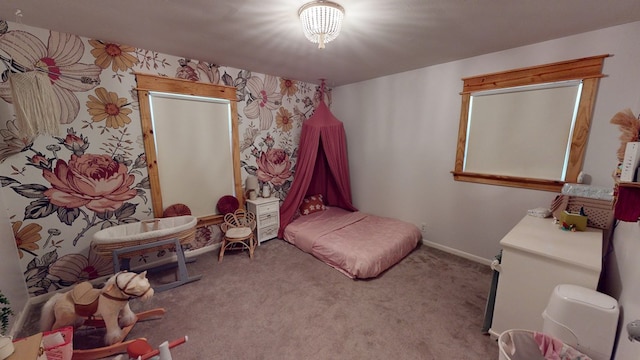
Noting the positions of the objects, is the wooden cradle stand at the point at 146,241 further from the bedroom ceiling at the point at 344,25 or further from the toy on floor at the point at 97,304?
the bedroom ceiling at the point at 344,25

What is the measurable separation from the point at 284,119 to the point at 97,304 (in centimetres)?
294

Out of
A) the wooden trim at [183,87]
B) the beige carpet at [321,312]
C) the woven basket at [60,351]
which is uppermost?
the wooden trim at [183,87]

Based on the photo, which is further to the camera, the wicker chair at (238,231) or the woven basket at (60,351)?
the wicker chair at (238,231)

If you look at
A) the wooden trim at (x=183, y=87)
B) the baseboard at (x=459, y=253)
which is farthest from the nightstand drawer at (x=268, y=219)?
the baseboard at (x=459, y=253)

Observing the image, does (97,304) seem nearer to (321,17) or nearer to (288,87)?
(321,17)

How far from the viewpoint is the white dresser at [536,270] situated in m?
1.42

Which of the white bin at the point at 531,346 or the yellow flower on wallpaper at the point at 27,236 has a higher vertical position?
the yellow flower on wallpaper at the point at 27,236

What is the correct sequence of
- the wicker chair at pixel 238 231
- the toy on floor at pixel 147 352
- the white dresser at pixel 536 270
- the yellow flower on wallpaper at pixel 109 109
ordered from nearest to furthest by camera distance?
1. the toy on floor at pixel 147 352
2. the white dresser at pixel 536 270
3. the yellow flower on wallpaper at pixel 109 109
4. the wicker chair at pixel 238 231

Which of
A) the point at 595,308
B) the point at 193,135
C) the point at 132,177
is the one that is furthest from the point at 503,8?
the point at 132,177

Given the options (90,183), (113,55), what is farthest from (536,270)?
(113,55)

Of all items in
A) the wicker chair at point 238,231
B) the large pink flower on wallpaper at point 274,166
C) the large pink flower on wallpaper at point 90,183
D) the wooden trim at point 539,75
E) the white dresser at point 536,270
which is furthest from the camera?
the large pink flower on wallpaper at point 274,166

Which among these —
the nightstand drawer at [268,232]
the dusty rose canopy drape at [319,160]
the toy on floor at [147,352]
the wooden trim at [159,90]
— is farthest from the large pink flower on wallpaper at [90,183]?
the dusty rose canopy drape at [319,160]

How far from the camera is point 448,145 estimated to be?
295 cm

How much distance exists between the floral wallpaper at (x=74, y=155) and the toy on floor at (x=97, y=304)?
0.88 metres
